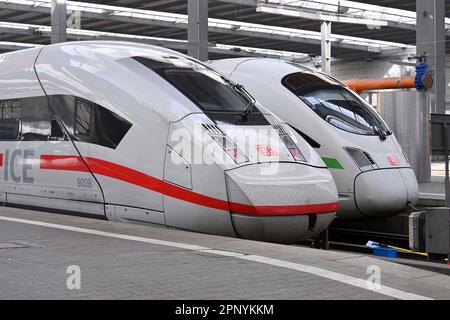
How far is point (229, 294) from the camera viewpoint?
5055 mm

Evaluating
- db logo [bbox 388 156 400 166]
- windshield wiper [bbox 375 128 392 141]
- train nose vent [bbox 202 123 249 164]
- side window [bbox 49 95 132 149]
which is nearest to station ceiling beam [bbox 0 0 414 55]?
side window [bbox 49 95 132 149]

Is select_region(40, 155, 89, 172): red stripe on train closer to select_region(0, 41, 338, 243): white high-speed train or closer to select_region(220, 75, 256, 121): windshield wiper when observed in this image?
select_region(0, 41, 338, 243): white high-speed train

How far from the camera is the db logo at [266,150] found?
8.39 m

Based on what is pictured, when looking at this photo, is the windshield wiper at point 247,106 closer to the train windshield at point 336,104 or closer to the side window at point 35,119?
the train windshield at point 336,104

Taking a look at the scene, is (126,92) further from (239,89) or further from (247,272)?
(247,272)

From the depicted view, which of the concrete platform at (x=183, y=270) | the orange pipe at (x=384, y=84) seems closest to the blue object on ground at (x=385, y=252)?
the concrete platform at (x=183, y=270)

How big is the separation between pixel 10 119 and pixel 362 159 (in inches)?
230

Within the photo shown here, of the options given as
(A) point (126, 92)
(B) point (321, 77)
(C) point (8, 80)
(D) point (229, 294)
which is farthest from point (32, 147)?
(D) point (229, 294)

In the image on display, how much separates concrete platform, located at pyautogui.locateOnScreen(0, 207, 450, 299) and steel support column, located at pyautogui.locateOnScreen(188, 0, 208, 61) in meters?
16.2

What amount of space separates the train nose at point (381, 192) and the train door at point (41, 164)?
424 cm

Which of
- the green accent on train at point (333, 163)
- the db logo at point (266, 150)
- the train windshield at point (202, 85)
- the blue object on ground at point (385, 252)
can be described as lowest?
the blue object on ground at point (385, 252)

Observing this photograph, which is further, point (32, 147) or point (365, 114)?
point (365, 114)

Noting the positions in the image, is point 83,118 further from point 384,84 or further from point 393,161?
point 384,84

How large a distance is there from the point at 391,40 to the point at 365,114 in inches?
1127
